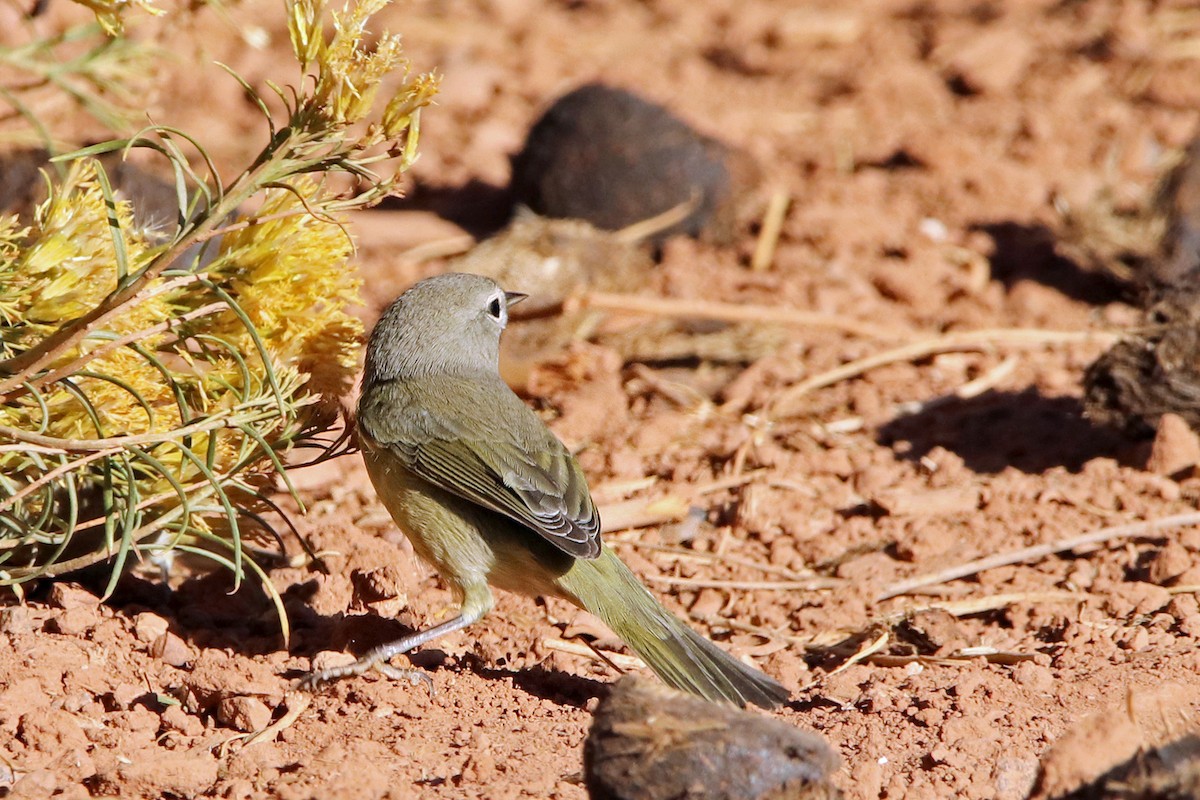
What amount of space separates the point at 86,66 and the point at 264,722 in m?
1.96

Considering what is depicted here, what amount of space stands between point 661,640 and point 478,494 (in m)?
0.83

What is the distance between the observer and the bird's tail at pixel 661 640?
4281 millimetres

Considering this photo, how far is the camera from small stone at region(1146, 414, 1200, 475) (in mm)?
5812

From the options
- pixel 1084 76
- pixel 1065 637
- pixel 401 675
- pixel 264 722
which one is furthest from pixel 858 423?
pixel 1084 76

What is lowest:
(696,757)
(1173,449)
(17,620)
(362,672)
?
(1173,449)

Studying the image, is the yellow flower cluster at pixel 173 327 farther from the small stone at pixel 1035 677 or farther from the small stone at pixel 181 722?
the small stone at pixel 1035 677

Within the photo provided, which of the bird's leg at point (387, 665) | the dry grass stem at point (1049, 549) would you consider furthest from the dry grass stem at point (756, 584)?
the bird's leg at point (387, 665)

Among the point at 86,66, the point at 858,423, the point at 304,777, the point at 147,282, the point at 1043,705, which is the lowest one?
the point at 858,423

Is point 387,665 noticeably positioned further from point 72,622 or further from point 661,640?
point 72,622

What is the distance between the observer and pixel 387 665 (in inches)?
172

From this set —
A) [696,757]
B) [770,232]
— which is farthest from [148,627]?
[770,232]

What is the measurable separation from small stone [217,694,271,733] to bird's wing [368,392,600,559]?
1039mm

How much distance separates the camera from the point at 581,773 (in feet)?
12.3

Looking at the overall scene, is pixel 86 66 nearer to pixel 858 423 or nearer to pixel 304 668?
pixel 304 668
